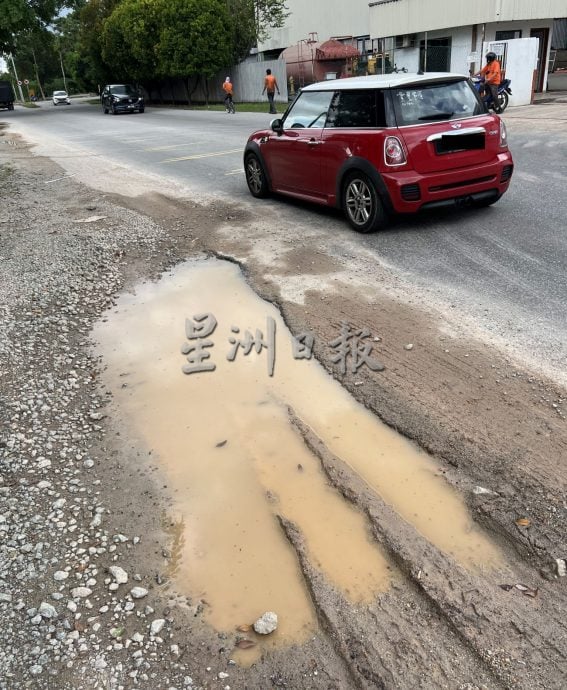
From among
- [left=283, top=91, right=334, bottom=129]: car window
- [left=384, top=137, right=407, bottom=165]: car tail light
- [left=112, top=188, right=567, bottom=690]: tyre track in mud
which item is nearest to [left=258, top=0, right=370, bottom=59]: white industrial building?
[left=283, top=91, right=334, bottom=129]: car window

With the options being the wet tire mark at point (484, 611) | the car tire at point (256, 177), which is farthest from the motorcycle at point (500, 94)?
the wet tire mark at point (484, 611)

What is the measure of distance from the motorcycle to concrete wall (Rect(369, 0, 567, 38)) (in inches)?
231

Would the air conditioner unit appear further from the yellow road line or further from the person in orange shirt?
the yellow road line

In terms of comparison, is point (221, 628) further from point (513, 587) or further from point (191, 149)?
point (191, 149)

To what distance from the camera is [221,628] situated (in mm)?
2535

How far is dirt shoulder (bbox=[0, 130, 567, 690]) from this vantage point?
7.66 feet

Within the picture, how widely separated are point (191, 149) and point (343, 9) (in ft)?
89.6

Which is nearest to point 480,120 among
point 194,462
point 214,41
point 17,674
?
point 194,462

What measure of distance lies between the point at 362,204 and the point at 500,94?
1472cm

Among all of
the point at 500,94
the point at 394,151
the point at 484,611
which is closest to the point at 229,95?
the point at 500,94

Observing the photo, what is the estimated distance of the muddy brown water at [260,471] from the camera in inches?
109

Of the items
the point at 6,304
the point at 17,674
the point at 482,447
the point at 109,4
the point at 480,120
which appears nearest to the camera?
the point at 17,674

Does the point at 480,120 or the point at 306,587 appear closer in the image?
the point at 306,587

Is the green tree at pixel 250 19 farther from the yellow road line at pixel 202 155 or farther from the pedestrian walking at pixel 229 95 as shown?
the yellow road line at pixel 202 155
